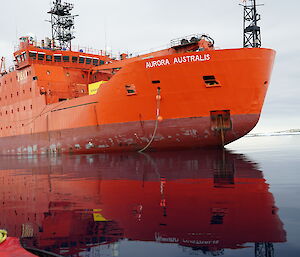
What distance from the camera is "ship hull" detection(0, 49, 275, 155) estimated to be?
642 inches

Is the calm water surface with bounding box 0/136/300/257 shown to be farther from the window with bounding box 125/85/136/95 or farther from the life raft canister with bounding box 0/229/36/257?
the window with bounding box 125/85/136/95

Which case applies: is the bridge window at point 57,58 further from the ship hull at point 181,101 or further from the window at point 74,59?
the ship hull at point 181,101

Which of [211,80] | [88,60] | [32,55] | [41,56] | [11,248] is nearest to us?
[11,248]

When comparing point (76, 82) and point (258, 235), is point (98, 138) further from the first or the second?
point (258, 235)

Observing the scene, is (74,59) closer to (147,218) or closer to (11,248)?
(147,218)

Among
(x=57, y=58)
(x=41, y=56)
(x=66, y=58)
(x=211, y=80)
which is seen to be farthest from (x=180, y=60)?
(x=41, y=56)

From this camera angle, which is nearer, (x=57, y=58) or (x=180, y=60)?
(x=180, y=60)

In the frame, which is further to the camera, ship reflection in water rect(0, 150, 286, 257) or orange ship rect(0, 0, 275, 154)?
orange ship rect(0, 0, 275, 154)

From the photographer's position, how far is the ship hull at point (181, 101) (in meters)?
16.3

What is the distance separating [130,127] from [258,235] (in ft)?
50.2

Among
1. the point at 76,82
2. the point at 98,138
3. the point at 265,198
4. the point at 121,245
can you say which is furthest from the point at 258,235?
the point at 76,82

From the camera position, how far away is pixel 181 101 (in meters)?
17.1

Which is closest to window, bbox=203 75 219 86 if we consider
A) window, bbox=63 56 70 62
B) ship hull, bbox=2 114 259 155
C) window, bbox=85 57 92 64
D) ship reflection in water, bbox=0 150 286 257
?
ship hull, bbox=2 114 259 155

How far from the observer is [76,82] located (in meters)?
26.2
